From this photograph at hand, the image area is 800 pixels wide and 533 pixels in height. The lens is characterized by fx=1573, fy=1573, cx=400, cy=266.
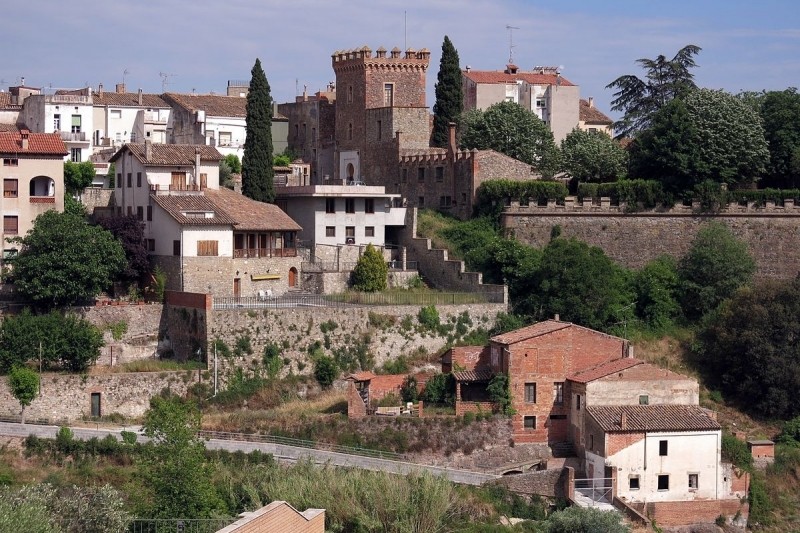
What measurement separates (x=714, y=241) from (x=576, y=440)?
12.7 meters


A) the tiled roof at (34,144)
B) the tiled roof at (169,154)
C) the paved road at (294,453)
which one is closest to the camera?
the paved road at (294,453)

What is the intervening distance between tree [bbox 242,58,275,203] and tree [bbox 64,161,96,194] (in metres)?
6.27

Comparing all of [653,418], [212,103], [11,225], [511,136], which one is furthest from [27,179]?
[653,418]

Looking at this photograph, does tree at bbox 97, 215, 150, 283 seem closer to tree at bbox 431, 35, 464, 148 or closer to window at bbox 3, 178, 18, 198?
window at bbox 3, 178, 18, 198

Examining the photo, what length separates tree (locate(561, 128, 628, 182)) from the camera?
65.2 meters

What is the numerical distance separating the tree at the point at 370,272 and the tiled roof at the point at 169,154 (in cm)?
703

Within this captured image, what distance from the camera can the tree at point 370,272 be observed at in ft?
192

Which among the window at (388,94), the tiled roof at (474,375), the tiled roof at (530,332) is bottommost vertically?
the tiled roof at (474,375)

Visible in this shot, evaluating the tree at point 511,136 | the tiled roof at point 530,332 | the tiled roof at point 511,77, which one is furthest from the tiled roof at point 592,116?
the tiled roof at point 530,332

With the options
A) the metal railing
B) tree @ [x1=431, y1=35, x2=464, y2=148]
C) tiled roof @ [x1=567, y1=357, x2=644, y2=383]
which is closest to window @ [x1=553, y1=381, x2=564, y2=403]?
tiled roof @ [x1=567, y1=357, x2=644, y2=383]

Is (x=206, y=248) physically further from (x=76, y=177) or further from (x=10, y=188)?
(x=76, y=177)

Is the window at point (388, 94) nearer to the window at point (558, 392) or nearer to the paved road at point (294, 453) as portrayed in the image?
the window at point (558, 392)

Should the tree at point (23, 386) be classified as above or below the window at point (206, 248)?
below

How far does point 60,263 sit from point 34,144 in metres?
7.00
